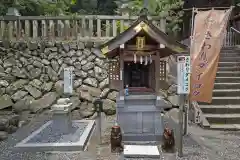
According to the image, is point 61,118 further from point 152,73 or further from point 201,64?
point 201,64

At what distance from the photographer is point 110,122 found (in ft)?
27.2

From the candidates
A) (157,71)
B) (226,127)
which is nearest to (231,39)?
(226,127)

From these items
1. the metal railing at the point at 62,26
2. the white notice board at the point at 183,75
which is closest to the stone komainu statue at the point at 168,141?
the white notice board at the point at 183,75

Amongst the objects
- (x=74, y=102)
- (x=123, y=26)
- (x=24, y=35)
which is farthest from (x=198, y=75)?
(x=24, y=35)

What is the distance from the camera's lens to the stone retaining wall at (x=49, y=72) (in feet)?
30.7

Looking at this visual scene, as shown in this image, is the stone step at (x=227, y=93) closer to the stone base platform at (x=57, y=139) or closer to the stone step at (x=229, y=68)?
the stone step at (x=229, y=68)

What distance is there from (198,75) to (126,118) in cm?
238

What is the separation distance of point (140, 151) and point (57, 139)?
2.32 meters

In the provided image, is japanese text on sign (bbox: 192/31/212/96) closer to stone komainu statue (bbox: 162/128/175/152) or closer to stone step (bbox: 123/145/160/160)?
stone komainu statue (bbox: 162/128/175/152)

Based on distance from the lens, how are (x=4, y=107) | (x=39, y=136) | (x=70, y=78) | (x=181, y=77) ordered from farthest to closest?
(x=4, y=107) → (x=70, y=78) → (x=39, y=136) → (x=181, y=77)

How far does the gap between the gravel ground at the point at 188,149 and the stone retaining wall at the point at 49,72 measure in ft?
7.33

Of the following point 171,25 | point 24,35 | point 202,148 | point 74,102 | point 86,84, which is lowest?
point 202,148

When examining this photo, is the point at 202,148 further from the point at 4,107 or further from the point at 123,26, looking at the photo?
the point at 4,107

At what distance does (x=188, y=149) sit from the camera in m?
5.54
